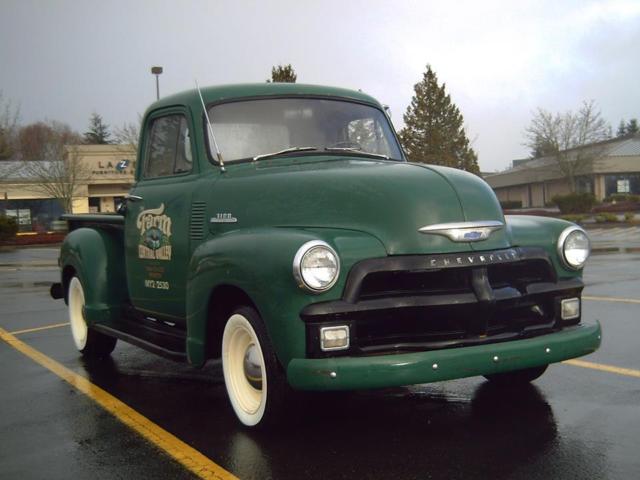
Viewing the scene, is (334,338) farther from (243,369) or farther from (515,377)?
(515,377)

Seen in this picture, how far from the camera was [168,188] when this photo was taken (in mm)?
5305

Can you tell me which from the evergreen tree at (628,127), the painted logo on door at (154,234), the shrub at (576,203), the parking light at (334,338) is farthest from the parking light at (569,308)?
the evergreen tree at (628,127)

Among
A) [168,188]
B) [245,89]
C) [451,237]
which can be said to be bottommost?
[451,237]

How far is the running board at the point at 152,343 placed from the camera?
4906 mm

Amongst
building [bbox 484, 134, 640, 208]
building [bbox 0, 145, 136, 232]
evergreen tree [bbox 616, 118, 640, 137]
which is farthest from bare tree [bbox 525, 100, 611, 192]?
evergreen tree [bbox 616, 118, 640, 137]

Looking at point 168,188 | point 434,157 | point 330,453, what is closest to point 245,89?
point 168,188

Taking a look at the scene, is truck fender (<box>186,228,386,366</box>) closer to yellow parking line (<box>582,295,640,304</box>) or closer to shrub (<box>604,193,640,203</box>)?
yellow parking line (<box>582,295,640,304</box>)

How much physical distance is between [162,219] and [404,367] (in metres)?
2.43

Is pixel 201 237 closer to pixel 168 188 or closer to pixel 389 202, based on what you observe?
pixel 168 188

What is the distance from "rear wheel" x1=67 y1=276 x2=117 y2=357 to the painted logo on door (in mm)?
1260

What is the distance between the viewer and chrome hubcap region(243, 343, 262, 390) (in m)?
4.15

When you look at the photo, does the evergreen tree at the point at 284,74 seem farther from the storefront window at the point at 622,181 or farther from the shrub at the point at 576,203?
the storefront window at the point at 622,181

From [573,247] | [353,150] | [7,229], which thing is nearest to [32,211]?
[7,229]

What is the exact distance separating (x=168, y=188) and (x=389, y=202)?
1.93 m
